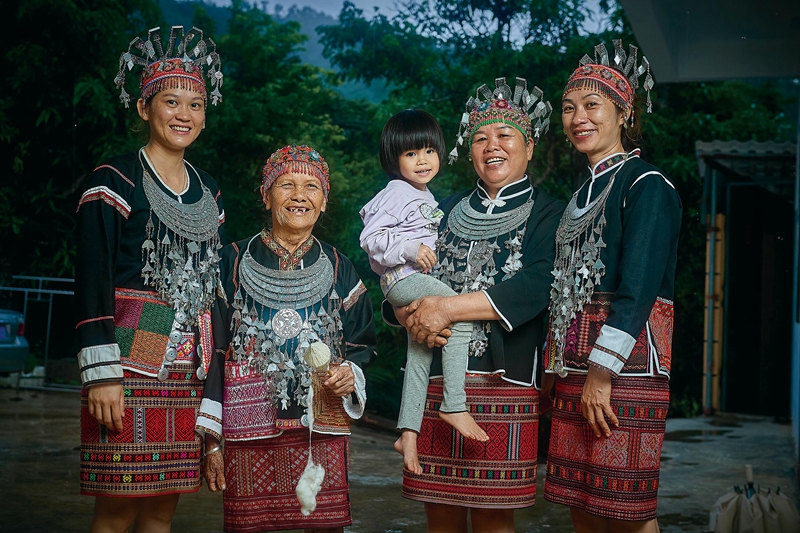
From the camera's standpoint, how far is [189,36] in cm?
286

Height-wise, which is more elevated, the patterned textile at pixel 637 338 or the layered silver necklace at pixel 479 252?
the layered silver necklace at pixel 479 252

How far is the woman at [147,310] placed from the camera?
8.36ft

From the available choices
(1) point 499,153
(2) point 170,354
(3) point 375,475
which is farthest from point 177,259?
(3) point 375,475

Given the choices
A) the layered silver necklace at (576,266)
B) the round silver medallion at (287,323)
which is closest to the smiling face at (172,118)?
the round silver medallion at (287,323)

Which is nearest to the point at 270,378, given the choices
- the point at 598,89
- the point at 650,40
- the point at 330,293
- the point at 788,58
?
the point at 330,293

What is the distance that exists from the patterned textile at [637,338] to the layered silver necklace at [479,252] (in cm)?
25

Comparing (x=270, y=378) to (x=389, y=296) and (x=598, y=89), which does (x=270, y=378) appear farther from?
(x=598, y=89)

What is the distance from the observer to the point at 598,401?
2.42m

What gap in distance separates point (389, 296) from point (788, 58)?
11.8 ft

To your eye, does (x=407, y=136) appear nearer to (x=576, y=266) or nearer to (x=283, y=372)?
(x=576, y=266)

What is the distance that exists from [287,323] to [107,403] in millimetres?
589

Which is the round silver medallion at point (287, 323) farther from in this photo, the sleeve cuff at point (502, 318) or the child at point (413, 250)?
the sleeve cuff at point (502, 318)

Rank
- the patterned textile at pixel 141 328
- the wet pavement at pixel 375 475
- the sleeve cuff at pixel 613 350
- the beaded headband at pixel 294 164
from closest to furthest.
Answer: the sleeve cuff at pixel 613 350
the patterned textile at pixel 141 328
the beaded headband at pixel 294 164
the wet pavement at pixel 375 475

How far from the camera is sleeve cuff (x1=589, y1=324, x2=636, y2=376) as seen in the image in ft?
7.74
